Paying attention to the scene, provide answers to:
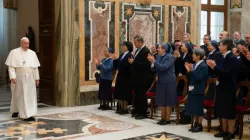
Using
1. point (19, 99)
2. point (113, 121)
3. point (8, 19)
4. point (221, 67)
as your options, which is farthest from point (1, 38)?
point (221, 67)

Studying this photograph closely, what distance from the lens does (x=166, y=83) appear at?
714 centimetres

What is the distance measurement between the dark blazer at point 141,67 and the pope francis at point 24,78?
78.9 inches

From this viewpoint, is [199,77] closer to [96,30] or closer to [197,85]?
[197,85]

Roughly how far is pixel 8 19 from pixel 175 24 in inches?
265

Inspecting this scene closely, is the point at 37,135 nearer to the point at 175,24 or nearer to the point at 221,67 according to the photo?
the point at 221,67

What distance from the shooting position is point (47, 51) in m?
9.61

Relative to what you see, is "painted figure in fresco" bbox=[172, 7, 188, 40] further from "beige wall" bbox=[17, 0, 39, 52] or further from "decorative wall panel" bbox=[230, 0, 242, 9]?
"beige wall" bbox=[17, 0, 39, 52]

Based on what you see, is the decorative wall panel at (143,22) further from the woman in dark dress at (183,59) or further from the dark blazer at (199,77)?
the dark blazer at (199,77)

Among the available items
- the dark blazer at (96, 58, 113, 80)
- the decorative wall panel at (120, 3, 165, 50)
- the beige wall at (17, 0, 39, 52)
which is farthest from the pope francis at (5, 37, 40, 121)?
the beige wall at (17, 0, 39, 52)

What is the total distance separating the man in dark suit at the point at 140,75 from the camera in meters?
7.73

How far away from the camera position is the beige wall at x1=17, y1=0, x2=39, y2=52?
11.9 m

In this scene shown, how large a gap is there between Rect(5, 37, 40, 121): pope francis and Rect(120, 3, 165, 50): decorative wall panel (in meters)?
3.11

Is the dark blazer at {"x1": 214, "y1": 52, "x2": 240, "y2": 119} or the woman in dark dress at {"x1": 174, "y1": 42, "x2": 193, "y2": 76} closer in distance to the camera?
the dark blazer at {"x1": 214, "y1": 52, "x2": 240, "y2": 119}

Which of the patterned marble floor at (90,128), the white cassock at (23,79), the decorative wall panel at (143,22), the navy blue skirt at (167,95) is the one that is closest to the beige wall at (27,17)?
the decorative wall panel at (143,22)
